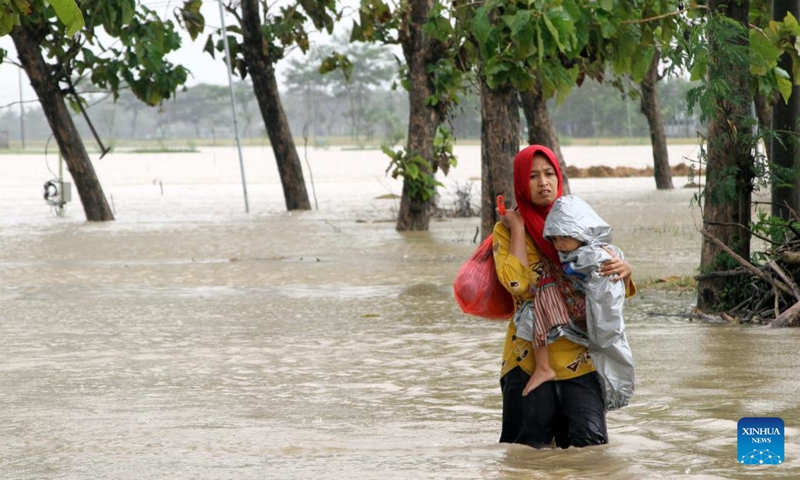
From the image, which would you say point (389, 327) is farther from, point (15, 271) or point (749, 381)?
point (15, 271)

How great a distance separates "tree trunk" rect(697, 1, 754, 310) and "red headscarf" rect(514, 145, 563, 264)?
14.0 feet

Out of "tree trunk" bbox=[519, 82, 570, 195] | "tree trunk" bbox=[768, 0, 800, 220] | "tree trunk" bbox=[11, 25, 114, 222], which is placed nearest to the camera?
"tree trunk" bbox=[768, 0, 800, 220]

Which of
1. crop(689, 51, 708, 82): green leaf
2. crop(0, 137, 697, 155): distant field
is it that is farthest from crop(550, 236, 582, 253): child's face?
crop(0, 137, 697, 155): distant field

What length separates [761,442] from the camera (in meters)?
4.60

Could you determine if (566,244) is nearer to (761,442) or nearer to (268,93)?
(761,442)

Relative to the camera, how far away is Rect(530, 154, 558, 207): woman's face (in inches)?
182

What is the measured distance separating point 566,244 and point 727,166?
4728 mm

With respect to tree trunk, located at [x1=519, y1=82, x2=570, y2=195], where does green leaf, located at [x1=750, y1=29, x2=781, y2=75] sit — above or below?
above

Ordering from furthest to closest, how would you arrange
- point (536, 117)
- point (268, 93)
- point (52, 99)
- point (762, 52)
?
point (268, 93) < point (52, 99) < point (536, 117) < point (762, 52)

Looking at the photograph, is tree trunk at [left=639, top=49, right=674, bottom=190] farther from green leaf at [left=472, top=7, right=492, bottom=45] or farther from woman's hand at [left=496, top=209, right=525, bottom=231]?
woman's hand at [left=496, top=209, right=525, bottom=231]

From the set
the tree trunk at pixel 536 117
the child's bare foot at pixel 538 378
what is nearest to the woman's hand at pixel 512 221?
the child's bare foot at pixel 538 378

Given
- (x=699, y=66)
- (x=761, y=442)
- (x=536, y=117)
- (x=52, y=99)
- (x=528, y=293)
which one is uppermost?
(x=52, y=99)

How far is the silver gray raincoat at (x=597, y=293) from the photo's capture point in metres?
4.45

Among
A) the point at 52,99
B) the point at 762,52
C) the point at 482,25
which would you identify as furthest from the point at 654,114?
the point at 762,52
